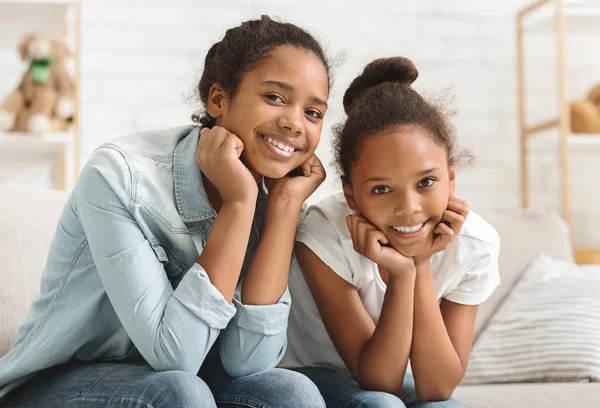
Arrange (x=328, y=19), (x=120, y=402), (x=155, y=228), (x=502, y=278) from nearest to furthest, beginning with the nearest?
(x=120, y=402) → (x=155, y=228) → (x=502, y=278) → (x=328, y=19)

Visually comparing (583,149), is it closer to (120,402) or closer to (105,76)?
(105,76)

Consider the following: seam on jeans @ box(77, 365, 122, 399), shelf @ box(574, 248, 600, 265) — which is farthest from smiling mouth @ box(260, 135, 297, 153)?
shelf @ box(574, 248, 600, 265)

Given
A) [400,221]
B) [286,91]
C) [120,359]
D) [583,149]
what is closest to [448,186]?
[400,221]

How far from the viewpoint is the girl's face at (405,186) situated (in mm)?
1306

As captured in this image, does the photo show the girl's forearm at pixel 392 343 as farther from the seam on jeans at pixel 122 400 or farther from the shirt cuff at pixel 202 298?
the seam on jeans at pixel 122 400

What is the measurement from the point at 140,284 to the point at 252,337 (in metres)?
0.20

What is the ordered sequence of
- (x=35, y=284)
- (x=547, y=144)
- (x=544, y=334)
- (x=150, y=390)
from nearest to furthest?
(x=150, y=390), (x=35, y=284), (x=544, y=334), (x=547, y=144)

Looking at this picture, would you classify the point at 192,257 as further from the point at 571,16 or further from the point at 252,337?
the point at 571,16

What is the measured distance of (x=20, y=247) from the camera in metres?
1.56

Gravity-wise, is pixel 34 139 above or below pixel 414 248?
above

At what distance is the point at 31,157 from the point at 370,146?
164 centimetres

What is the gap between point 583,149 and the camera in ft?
9.75

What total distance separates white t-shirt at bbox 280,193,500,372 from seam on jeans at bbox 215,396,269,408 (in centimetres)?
32

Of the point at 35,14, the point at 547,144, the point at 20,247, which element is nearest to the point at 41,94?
the point at 35,14
